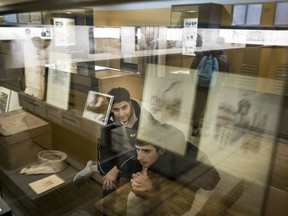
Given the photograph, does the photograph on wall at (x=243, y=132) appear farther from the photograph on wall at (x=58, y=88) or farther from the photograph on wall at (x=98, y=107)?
the photograph on wall at (x=58, y=88)

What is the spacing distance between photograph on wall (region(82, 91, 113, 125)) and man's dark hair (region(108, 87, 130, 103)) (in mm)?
18

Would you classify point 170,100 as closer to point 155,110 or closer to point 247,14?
point 155,110

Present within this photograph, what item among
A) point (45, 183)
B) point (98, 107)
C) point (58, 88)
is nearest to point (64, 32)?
point (58, 88)

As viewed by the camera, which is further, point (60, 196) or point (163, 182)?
point (60, 196)

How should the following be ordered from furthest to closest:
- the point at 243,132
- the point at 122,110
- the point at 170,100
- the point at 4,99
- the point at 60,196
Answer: the point at 4,99 < the point at 60,196 < the point at 122,110 < the point at 170,100 < the point at 243,132

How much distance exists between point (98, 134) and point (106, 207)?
0.24 metres

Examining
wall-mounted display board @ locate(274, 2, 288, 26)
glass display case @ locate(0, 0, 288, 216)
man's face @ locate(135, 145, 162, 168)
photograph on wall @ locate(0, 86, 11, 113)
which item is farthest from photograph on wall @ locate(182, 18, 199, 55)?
photograph on wall @ locate(0, 86, 11, 113)

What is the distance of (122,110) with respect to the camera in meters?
0.74

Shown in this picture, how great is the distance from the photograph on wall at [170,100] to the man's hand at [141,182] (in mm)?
96

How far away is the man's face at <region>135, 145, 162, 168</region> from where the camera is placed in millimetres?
632

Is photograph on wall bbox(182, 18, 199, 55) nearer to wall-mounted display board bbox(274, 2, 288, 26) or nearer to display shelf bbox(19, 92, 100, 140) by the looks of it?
wall-mounted display board bbox(274, 2, 288, 26)

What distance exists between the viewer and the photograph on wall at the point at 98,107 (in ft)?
2.60

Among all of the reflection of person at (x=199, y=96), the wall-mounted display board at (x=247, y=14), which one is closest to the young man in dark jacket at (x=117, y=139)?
the reflection of person at (x=199, y=96)

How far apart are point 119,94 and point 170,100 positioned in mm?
220
